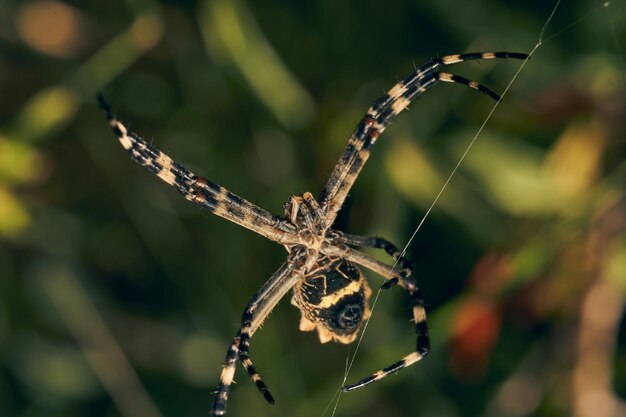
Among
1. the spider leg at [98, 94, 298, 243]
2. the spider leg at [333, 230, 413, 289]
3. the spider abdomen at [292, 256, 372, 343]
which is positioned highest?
the spider leg at [98, 94, 298, 243]

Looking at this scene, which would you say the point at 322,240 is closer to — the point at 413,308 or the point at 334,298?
the point at 334,298

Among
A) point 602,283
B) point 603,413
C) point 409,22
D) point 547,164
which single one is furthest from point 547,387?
point 409,22

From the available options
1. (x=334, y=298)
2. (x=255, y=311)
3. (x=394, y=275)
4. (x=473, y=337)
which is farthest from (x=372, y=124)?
(x=473, y=337)

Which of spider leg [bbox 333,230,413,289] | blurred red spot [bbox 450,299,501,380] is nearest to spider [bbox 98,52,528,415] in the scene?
spider leg [bbox 333,230,413,289]

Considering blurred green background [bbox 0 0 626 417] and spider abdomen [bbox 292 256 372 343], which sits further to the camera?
blurred green background [bbox 0 0 626 417]

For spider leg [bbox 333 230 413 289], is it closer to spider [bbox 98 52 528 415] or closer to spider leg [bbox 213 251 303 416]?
spider [bbox 98 52 528 415]

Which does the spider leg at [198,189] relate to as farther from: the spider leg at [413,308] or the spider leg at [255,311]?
the spider leg at [413,308]
